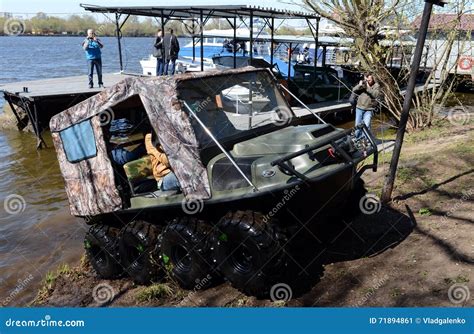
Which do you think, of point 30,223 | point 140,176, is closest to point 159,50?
point 30,223

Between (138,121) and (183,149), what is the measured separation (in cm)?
217

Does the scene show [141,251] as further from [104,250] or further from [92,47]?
[92,47]

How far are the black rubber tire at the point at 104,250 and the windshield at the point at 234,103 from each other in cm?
209

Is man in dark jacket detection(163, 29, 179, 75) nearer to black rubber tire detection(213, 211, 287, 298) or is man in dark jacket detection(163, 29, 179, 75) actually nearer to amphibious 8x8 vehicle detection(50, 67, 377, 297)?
amphibious 8x8 vehicle detection(50, 67, 377, 297)

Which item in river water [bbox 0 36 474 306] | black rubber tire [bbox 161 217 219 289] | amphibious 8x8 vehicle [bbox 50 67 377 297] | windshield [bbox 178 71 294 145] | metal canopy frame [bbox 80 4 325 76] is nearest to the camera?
amphibious 8x8 vehicle [bbox 50 67 377 297]

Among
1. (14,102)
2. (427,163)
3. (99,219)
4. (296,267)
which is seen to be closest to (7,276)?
(99,219)

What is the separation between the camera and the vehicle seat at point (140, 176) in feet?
19.4

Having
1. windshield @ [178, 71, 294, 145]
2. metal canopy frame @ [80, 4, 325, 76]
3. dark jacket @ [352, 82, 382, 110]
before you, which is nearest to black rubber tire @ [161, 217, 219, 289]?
windshield @ [178, 71, 294, 145]

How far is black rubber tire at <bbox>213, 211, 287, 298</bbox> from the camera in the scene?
4.57m

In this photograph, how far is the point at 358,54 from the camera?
1115 centimetres

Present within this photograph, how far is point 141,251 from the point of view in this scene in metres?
5.72

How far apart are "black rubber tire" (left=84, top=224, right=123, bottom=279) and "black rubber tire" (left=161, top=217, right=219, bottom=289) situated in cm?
99

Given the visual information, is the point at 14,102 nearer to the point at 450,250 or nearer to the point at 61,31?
the point at 450,250

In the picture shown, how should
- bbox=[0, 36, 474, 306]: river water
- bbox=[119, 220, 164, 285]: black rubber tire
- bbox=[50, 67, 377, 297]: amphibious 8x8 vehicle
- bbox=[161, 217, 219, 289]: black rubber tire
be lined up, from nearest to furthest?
bbox=[50, 67, 377, 297]: amphibious 8x8 vehicle → bbox=[161, 217, 219, 289]: black rubber tire → bbox=[119, 220, 164, 285]: black rubber tire → bbox=[0, 36, 474, 306]: river water
